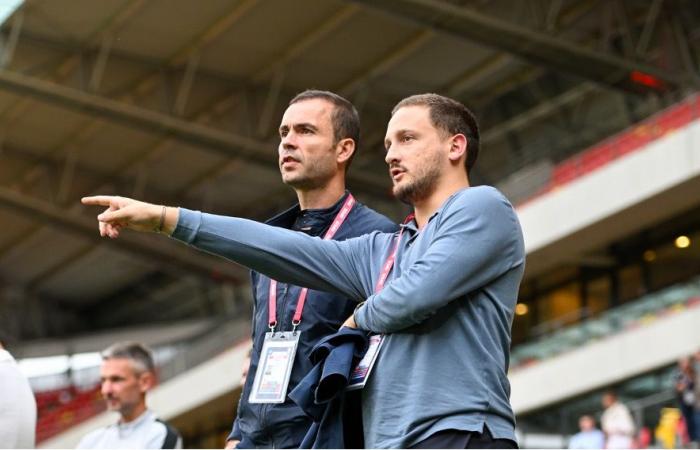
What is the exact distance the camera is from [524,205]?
25188 millimetres

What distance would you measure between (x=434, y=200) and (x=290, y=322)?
0.80 meters

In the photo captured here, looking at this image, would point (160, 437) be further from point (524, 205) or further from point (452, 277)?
point (524, 205)

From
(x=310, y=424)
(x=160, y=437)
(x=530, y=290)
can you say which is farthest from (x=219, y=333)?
(x=310, y=424)

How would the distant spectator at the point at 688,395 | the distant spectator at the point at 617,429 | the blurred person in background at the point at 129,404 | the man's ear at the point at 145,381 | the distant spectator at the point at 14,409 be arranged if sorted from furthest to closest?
the distant spectator at the point at 617,429 < the distant spectator at the point at 688,395 < the man's ear at the point at 145,381 < the blurred person in background at the point at 129,404 < the distant spectator at the point at 14,409

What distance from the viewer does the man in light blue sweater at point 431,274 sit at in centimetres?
341

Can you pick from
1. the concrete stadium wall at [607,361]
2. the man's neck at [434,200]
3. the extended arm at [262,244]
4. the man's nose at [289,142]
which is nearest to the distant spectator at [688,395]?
the concrete stadium wall at [607,361]

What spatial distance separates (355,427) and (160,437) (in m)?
3.10

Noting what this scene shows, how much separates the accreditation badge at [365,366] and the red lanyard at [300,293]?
63 centimetres

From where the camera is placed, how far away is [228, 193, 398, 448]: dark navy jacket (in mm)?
4172

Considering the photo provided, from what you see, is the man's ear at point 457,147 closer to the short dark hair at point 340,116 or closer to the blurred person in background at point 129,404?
the short dark hair at point 340,116

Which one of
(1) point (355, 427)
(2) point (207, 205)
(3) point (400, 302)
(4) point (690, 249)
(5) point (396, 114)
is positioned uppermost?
(2) point (207, 205)

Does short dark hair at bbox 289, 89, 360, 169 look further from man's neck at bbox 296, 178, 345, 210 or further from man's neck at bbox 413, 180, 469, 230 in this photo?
man's neck at bbox 413, 180, 469, 230

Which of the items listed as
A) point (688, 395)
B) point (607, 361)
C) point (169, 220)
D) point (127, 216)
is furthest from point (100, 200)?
point (607, 361)

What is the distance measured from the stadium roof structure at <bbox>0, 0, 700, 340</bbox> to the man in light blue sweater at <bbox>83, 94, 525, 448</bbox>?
19267mm
